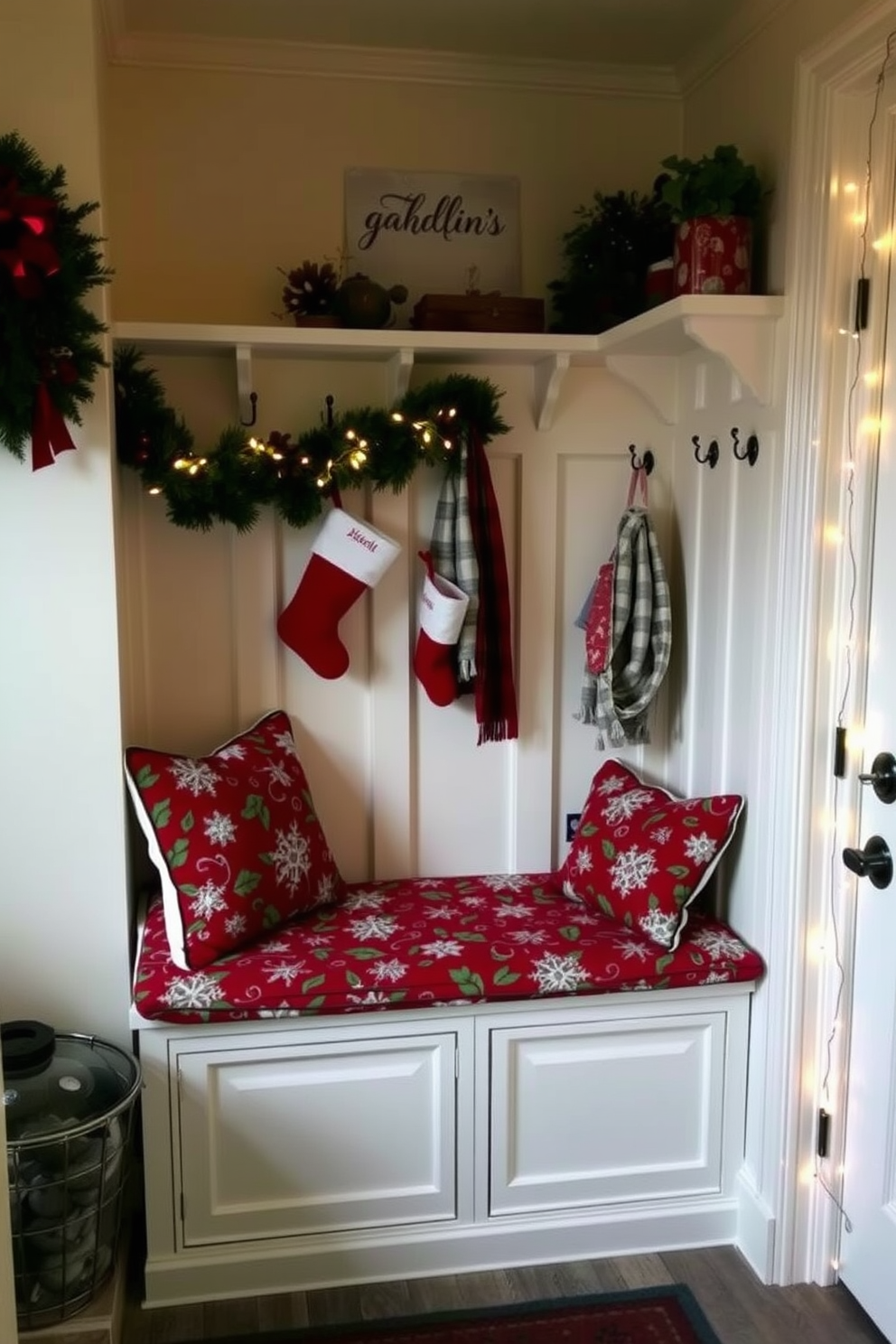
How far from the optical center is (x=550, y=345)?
96.7 inches

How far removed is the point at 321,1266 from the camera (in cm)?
226

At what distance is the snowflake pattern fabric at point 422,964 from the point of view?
7.00 feet

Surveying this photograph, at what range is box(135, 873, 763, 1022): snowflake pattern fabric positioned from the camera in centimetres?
213

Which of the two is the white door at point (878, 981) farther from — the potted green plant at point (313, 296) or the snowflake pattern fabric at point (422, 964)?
the potted green plant at point (313, 296)

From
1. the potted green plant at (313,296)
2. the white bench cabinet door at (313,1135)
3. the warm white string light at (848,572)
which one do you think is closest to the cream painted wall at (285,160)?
the potted green plant at (313,296)

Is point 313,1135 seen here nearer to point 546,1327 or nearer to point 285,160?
point 546,1327

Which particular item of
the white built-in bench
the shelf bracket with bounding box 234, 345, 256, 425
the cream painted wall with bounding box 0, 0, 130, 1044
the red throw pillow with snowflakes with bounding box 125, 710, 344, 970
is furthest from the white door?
the cream painted wall with bounding box 0, 0, 130, 1044

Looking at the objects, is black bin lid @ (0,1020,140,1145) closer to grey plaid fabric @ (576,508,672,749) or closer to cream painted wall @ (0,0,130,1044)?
cream painted wall @ (0,0,130,1044)

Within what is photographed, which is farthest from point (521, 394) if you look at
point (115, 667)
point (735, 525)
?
point (115, 667)

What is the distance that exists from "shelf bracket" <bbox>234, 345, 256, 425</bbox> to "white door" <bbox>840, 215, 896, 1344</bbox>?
1.21 metres

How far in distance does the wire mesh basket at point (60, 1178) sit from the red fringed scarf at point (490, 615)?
1.04 m

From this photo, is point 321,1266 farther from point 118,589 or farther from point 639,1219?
point 118,589

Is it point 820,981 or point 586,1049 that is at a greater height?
point 820,981

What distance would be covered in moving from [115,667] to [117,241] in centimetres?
97
